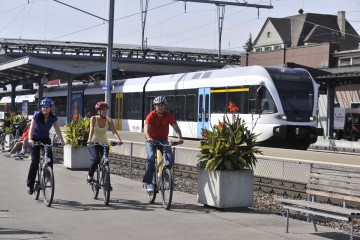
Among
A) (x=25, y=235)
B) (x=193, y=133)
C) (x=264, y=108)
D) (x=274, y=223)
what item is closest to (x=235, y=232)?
(x=274, y=223)

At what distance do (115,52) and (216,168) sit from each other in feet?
176

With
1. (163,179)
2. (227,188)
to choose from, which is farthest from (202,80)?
(227,188)

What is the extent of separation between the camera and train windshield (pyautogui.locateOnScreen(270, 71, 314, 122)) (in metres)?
23.3

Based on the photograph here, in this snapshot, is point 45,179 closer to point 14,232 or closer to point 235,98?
point 14,232

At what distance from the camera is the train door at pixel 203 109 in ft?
86.9

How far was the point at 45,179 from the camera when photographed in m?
Result: 10.3

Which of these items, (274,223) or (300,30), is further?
(300,30)

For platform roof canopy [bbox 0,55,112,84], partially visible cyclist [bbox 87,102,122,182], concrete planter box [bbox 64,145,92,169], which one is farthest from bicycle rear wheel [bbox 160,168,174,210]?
platform roof canopy [bbox 0,55,112,84]

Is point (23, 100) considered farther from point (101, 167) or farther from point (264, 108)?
point (101, 167)

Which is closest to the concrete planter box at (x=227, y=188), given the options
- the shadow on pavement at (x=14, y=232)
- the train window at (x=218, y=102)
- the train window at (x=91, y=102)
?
the shadow on pavement at (x=14, y=232)

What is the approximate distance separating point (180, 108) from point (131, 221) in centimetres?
2027

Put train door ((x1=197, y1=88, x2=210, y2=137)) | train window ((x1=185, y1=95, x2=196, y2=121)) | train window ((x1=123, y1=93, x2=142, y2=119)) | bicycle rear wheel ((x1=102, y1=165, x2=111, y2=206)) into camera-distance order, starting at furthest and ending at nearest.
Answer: train window ((x1=123, y1=93, x2=142, y2=119)) < train window ((x1=185, y1=95, x2=196, y2=121)) < train door ((x1=197, y1=88, x2=210, y2=137)) < bicycle rear wheel ((x1=102, y1=165, x2=111, y2=206))

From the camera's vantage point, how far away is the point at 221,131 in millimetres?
10039

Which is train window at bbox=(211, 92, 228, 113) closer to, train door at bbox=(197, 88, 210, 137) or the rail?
train door at bbox=(197, 88, 210, 137)
